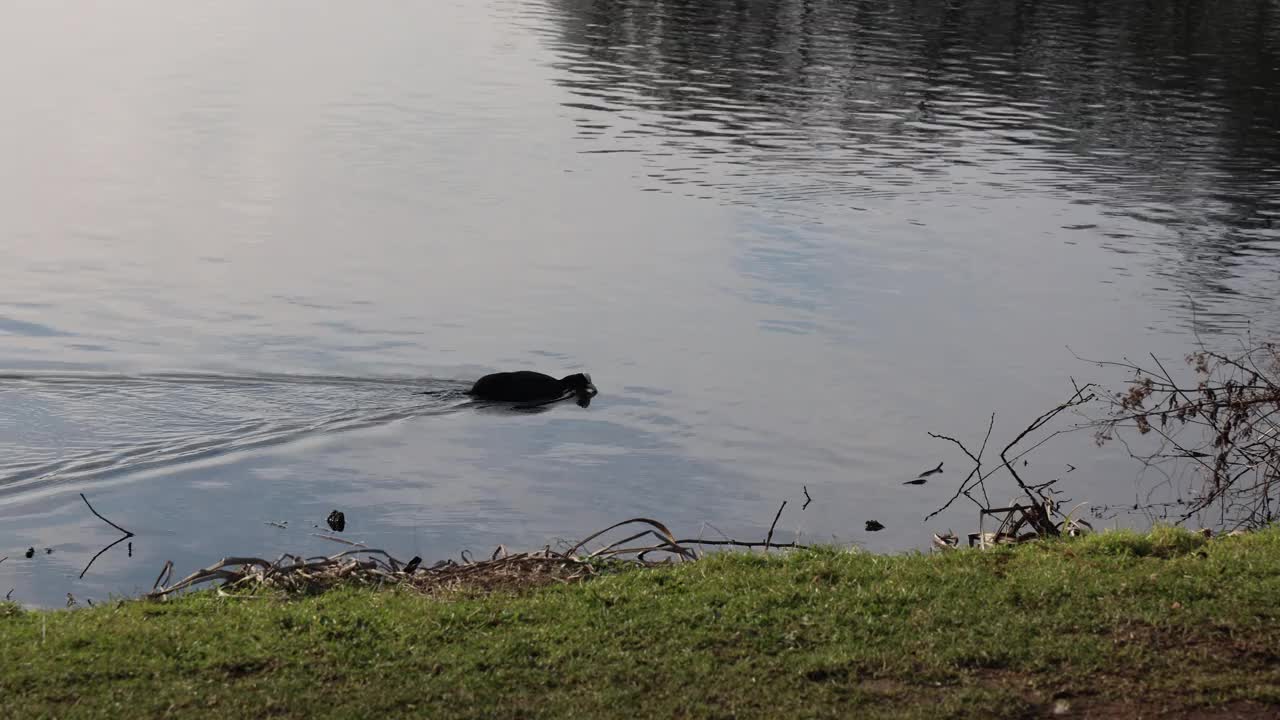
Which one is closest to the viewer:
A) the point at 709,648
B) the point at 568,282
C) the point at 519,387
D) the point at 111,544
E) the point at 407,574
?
the point at 709,648

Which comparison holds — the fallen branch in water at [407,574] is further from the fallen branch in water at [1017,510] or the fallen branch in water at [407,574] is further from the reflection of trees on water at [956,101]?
the reflection of trees on water at [956,101]

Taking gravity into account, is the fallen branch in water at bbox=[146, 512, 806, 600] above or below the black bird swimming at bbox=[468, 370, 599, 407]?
above

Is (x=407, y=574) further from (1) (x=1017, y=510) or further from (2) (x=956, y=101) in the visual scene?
(2) (x=956, y=101)

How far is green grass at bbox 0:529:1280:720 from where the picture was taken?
21.5 ft

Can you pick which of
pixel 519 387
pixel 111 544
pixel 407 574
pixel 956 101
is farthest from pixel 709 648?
pixel 956 101

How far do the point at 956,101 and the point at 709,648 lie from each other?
106 ft

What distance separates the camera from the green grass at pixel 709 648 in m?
6.55

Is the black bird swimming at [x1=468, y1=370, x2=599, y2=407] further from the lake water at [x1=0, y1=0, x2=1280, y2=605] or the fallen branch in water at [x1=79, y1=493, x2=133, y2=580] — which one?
the fallen branch in water at [x1=79, y1=493, x2=133, y2=580]

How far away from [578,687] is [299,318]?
40.1 feet

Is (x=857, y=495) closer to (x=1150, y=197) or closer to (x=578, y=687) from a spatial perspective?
(x=578, y=687)

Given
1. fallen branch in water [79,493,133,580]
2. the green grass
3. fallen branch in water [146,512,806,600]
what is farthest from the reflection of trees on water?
fallen branch in water [79,493,133,580]

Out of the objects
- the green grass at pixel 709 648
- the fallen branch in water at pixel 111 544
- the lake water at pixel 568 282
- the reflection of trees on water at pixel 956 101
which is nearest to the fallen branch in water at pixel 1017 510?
the lake water at pixel 568 282

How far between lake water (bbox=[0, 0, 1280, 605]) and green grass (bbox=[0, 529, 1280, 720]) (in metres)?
3.49

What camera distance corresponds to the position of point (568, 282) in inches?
803
